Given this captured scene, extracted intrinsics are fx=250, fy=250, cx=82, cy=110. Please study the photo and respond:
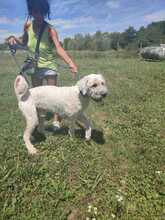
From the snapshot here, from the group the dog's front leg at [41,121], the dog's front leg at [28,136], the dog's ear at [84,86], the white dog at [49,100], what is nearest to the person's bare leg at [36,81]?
the dog's front leg at [41,121]

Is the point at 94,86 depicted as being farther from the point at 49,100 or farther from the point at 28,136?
the point at 28,136

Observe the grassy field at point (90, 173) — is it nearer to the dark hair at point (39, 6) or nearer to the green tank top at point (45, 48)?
the green tank top at point (45, 48)

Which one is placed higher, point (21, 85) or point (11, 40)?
point (11, 40)

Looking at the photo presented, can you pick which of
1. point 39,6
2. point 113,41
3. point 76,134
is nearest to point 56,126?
Answer: point 76,134

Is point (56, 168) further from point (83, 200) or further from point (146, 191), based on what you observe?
point (146, 191)

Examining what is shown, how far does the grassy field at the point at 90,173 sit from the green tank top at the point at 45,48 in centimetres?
143

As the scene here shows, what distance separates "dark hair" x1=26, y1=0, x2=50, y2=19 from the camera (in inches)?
179

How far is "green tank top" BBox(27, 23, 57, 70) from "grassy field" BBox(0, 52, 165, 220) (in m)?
1.43

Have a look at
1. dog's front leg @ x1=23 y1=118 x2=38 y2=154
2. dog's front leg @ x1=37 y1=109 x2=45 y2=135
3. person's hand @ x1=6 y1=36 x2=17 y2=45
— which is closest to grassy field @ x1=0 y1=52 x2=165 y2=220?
dog's front leg @ x1=23 y1=118 x2=38 y2=154

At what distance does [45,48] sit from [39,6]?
759mm

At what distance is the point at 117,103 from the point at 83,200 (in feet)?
14.9

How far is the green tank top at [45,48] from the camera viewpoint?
4816 millimetres

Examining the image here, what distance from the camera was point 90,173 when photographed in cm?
369

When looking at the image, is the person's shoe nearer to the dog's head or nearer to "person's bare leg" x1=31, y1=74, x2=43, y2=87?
"person's bare leg" x1=31, y1=74, x2=43, y2=87
